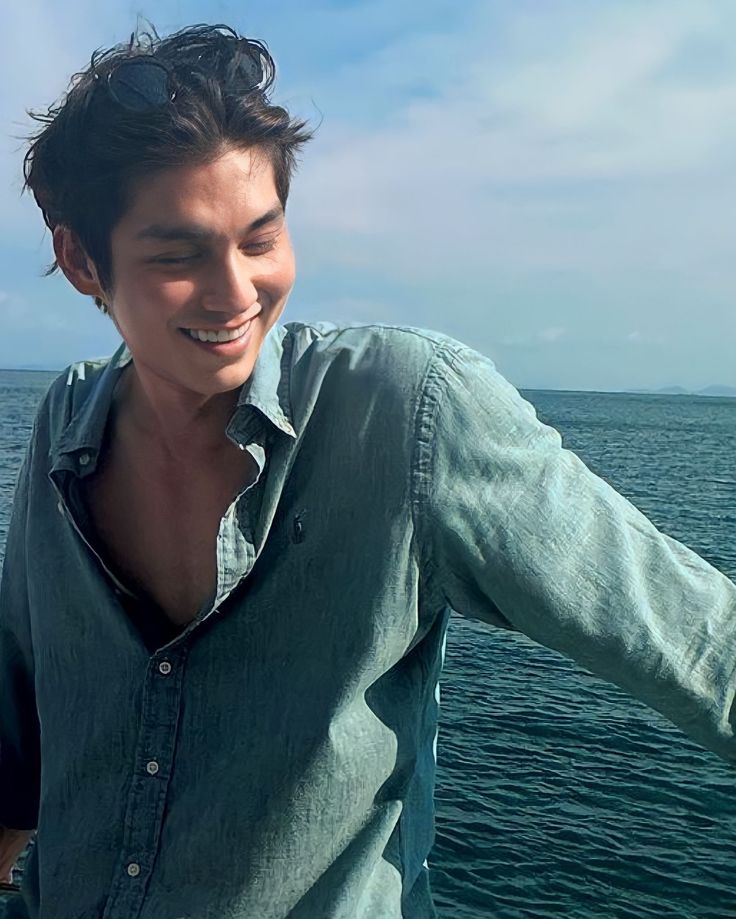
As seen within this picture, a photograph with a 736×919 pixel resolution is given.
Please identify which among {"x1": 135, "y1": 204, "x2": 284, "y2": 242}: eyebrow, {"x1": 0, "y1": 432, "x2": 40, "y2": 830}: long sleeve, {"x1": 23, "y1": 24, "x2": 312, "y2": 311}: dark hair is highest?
{"x1": 23, "y1": 24, "x2": 312, "y2": 311}: dark hair

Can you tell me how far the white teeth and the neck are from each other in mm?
182

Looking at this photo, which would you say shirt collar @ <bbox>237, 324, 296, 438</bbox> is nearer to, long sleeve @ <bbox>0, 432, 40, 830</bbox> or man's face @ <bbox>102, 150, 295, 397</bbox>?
man's face @ <bbox>102, 150, 295, 397</bbox>

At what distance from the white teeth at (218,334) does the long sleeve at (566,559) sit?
37 cm

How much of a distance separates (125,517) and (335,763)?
2.37 feet

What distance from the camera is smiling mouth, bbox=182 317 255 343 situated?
1831mm

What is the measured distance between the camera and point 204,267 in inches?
71.2

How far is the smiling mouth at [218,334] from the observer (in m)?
1.83

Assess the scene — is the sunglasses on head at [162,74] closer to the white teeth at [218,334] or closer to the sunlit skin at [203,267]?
the sunlit skin at [203,267]

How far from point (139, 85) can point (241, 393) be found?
22.7 inches

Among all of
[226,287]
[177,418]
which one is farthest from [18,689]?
[226,287]

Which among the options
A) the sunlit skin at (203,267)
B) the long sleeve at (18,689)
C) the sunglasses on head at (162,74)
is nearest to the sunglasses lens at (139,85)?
the sunglasses on head at (162,74)

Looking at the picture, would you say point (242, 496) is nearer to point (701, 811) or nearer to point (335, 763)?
point (335, 763)

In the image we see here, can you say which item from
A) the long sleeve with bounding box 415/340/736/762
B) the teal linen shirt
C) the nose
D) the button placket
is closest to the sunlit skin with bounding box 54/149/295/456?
the nose

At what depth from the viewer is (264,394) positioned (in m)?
1.85
